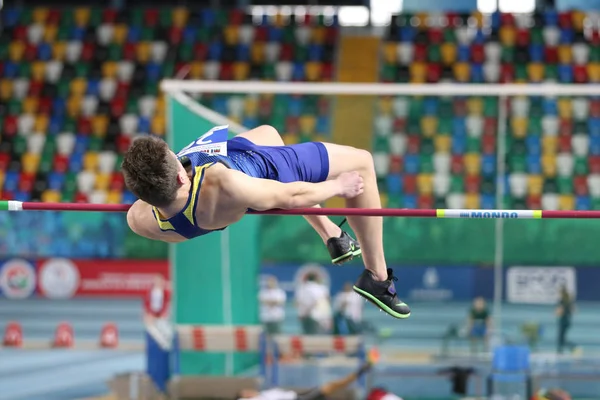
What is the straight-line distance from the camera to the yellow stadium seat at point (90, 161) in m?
17.5

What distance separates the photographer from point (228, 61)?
18891 mm

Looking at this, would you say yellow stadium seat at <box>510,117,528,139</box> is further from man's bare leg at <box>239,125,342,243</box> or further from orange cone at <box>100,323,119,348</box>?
orange cone at <box>100,323,119,348</box>

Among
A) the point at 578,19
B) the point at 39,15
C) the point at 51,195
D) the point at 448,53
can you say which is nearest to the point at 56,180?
the point at 51,195

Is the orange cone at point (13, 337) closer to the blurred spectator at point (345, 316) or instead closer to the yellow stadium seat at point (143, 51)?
the blurred spectator at point (345, 316)

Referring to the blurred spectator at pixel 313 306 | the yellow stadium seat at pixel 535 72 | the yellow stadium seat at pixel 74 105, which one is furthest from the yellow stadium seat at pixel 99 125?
the yellow stadium seat at pixel 535 72

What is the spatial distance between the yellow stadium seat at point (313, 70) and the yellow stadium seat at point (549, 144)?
9619 mm

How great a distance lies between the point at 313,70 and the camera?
18625mm

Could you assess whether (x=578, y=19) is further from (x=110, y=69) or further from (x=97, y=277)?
(x=97, y=277)

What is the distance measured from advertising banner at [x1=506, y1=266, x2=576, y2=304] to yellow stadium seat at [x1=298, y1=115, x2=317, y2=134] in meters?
2.17

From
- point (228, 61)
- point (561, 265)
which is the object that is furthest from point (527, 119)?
point (228, 61)

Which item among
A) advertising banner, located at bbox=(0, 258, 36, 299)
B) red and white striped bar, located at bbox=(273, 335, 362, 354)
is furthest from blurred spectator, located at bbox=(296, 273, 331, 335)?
advertising banner, located at bbox=(0, 258, 36, 299)

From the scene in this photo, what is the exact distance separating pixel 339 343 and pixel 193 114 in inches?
104

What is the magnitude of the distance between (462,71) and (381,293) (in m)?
13.3

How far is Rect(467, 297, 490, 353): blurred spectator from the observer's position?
9453mm
